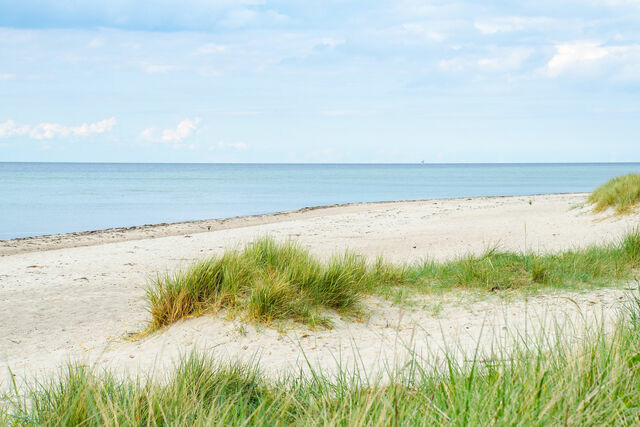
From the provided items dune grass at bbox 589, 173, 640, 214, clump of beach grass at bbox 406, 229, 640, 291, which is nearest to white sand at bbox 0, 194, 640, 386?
dune grass at bbox 589, 173, 640, 214

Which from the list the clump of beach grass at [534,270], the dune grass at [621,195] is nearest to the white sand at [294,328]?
the dune grass at [621,195]

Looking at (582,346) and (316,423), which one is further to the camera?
(582,346)

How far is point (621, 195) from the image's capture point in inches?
453

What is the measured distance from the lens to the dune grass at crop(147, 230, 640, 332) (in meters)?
4.88

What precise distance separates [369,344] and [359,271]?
5.09 feet

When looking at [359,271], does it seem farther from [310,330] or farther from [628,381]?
[628,381]

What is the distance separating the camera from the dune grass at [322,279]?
4883 millimetres

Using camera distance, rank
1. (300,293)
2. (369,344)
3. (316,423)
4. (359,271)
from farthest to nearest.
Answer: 1. (359,271)
2. (300,293)
3. (369,344)
4. (316,423)

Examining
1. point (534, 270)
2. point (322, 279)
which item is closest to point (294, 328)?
point (322, 279)

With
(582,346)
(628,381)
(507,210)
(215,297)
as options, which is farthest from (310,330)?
(507,210)

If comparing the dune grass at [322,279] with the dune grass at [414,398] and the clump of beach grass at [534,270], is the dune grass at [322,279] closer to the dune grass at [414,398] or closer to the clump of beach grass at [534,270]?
the clump of beach grass at [534,270]

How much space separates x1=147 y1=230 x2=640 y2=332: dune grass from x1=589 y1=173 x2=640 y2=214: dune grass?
16.0 feet

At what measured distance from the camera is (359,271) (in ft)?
19.4

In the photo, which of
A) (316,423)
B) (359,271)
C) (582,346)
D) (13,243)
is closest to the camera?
(316,423)
